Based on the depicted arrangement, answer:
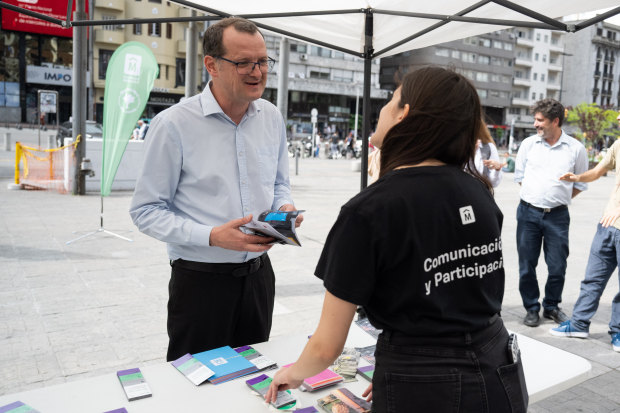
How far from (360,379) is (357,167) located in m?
21.5

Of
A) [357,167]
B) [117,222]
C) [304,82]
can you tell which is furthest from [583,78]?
[117,222]

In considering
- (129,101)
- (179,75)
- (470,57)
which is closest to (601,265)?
(129,101)

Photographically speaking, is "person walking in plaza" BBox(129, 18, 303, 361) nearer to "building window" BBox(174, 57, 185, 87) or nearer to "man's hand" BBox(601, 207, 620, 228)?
"man's hand" BBox(601, 207, 620, 228)

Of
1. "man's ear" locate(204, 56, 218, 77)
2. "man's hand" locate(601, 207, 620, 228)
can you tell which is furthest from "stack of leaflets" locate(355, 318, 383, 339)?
"man's hand" locate(601, 207, 620, 228)

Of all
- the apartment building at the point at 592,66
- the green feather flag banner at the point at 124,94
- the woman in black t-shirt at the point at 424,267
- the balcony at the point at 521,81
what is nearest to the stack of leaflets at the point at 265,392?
the woman in black t-shirt at the point at 424,267

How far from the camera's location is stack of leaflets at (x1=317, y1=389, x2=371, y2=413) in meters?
1.75

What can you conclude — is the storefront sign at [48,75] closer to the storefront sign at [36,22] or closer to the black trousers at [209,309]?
the storefront sign at [36,22]

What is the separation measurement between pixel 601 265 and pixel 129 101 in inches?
260

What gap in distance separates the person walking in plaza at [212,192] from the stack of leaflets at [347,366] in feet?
1.79

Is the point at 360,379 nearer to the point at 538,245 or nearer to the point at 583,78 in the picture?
the point at 538,245

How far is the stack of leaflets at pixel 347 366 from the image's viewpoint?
203 cm

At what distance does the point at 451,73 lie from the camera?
143 centimetres

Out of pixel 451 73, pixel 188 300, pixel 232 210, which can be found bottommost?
pixel 188 300

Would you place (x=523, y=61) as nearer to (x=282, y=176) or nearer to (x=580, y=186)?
(x=580, y=186)
